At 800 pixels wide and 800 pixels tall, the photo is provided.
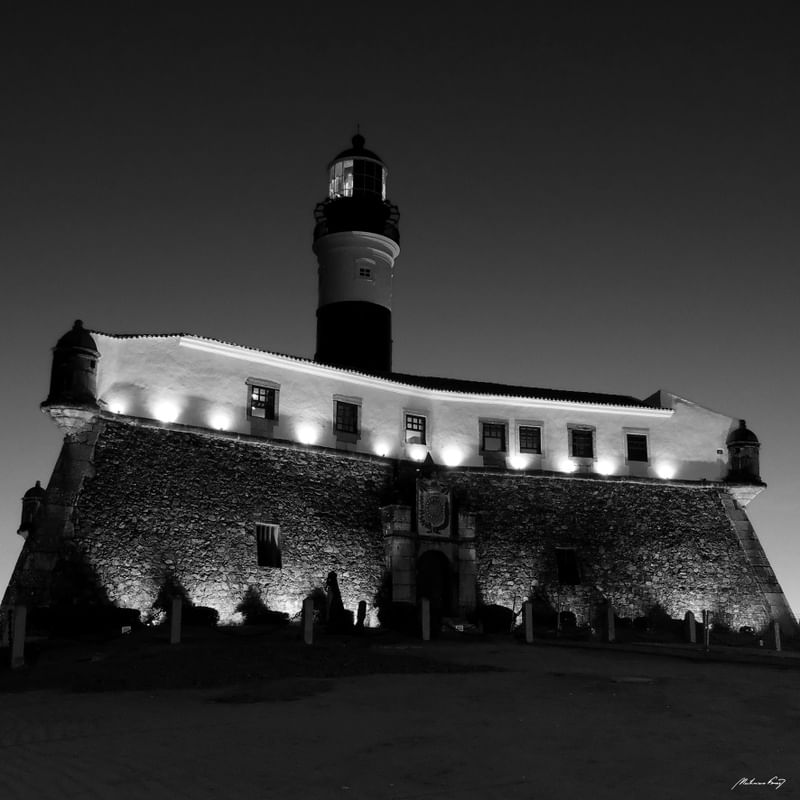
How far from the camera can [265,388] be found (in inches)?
1252

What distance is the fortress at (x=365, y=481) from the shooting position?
26844mm

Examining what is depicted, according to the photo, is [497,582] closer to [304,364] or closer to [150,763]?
[304,364]

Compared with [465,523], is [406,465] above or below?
above

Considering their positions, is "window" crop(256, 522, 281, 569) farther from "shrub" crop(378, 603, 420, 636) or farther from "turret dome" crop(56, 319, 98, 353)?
"turret dome" crop(56, 319, 98, 353)

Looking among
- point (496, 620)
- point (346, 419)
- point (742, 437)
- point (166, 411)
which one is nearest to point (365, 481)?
point (346, 419)

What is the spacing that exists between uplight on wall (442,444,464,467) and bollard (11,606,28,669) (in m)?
20.3

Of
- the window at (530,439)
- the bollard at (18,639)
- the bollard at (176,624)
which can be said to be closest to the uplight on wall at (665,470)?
the window at (530,439)

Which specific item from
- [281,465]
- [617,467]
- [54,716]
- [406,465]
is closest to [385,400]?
[406,465]

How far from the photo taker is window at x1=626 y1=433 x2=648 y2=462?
125 feet

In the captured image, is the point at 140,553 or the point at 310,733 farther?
the point at 140,553

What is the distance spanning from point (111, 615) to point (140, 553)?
2.91m

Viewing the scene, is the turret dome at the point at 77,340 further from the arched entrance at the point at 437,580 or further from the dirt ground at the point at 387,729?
the arched entrance at the point at 437,580

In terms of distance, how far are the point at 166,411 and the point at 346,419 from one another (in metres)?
7.05

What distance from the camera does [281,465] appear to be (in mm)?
31250
